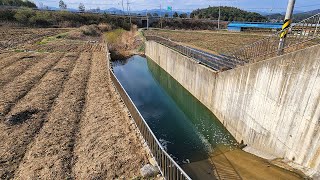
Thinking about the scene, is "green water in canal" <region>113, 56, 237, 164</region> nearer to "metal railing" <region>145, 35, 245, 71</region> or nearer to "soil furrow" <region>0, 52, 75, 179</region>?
"metal railing" <region>145, 35, 245, 71</region>

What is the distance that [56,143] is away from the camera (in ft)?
34.2

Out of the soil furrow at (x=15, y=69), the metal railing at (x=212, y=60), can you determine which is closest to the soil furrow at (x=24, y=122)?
the soil furrow at (x=15, y=69)

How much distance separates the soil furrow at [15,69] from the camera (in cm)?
1897

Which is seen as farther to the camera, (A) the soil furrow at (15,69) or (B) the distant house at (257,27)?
(B) the distant house at (257,27)

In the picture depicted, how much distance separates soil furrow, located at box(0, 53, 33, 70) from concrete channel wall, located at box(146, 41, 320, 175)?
2154 centimetres

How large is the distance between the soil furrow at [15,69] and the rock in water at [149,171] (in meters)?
15.3

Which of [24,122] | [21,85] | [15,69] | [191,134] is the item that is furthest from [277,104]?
[15,69]

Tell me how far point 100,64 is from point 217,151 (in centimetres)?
1793

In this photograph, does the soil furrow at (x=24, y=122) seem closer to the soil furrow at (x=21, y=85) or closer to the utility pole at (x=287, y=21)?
the soil furrow at (x=21, y=85)

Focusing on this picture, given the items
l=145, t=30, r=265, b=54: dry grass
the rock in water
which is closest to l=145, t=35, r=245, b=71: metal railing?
l=145, t=30, r=265, b=54: dry grass

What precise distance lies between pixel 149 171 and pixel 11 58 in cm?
2576

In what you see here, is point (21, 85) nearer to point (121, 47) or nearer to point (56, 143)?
point (56, 143)

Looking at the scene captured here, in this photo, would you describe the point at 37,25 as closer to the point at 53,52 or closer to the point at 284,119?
the point at 53,52

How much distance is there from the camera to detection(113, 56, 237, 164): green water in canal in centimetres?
1331
